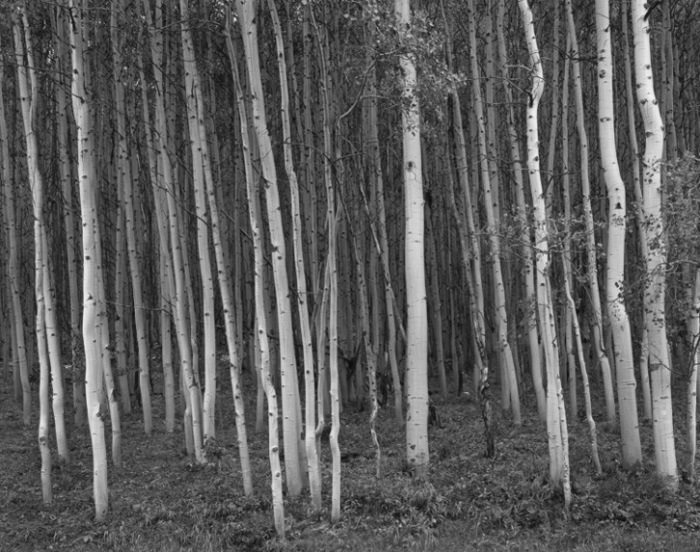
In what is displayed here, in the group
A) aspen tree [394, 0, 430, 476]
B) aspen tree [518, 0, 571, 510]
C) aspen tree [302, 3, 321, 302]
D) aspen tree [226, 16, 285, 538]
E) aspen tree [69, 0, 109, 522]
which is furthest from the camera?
aspen tree [302, 3, 321, 302]

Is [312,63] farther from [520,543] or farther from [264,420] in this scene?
[520,543]

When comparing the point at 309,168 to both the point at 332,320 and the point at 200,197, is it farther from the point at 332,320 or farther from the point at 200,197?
the point at 332,320

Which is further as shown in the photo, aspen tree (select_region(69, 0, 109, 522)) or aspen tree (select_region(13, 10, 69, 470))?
aspen tree (select_region(13, 10, 69, 470))

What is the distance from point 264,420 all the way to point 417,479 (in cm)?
485

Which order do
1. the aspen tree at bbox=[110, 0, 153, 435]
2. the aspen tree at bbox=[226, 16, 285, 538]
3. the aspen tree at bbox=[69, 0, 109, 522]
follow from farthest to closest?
the aspen tree at bbox=[110, 0, 153, 435]
the aspen tree at bbox=[69, 0, 109, 522]
the aspen tree at bbox=[226, 16, 285, 538]

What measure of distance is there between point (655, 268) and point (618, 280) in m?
0.68

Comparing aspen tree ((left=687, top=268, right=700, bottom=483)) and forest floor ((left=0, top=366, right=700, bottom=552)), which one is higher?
aspen tree ((left=687, top=268, right=700, bottom=483))

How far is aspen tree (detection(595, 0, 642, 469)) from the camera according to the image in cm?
895

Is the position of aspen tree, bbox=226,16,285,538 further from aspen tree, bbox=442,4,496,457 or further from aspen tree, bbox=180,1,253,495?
aspen tree, bbox=442,4,496,457

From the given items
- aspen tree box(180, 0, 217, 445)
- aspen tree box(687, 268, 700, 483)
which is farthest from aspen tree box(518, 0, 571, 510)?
aspen tree box(180, 0, 217, 445)

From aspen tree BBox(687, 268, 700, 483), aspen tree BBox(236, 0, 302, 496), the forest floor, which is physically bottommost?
the forest floor

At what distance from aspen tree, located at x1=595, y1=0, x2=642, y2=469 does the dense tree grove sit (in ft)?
0.09

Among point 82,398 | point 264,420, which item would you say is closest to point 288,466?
point 264,420

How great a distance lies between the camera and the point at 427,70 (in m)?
8.02
